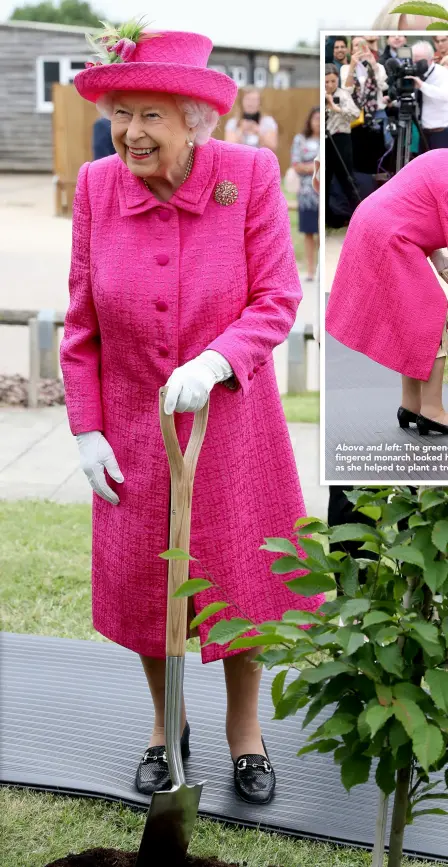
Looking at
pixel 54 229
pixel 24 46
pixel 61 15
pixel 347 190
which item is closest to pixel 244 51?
pixel 24 46

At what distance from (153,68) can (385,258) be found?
0.61m

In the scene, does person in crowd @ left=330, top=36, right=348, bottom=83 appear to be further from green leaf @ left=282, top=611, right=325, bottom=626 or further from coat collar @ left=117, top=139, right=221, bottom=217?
green leaf @ left=282, top=611, right=325, bottom=626

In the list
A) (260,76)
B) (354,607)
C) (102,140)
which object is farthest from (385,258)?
(260,76)

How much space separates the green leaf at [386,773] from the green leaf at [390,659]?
0.48ft

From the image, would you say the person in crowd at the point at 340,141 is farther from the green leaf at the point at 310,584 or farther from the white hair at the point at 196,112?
the green leaf at the point at 310,584

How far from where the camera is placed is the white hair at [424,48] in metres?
1.75

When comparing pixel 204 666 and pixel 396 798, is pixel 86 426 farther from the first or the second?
pixel 204 666

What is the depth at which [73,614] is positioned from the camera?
3.90m

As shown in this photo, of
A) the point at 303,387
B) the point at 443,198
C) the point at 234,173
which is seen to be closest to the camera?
the point at 443,198

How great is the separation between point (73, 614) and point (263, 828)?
1480 mm

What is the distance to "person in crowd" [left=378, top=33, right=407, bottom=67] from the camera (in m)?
1.75

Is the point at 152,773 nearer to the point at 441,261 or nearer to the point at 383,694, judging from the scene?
the point at 383,694

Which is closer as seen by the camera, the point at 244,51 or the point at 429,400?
the point at 429,400

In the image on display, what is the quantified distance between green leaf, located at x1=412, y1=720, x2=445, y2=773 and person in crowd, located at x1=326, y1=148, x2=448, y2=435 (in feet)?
1.54
